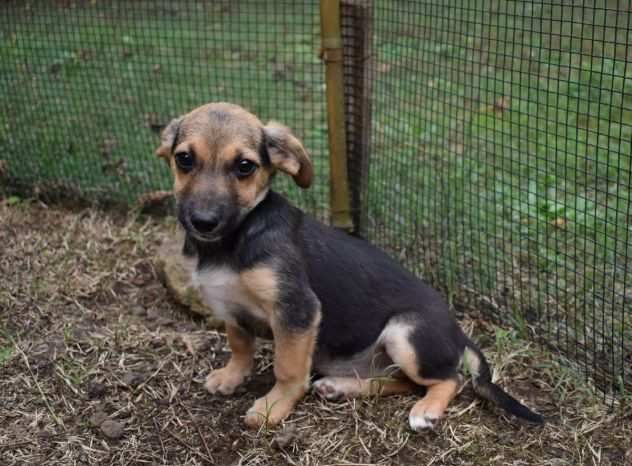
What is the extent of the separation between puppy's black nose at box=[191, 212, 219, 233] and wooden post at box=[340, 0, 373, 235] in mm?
2220

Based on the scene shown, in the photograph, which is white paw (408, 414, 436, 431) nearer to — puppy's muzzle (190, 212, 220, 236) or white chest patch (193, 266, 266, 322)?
white chest patch (193, 266, 266, 322)

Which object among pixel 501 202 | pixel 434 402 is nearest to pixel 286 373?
pixel 434 402

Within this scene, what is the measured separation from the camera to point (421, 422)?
12.3 feet

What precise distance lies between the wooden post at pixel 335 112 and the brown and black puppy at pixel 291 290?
117 cm

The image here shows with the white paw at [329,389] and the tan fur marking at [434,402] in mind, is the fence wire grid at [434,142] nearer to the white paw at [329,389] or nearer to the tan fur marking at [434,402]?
the tan fur marking at [434,402]

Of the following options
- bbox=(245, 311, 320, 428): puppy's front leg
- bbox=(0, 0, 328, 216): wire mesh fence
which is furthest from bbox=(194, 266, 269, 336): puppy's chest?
bbox=(0, 0, 328, 216): wire mesh fence

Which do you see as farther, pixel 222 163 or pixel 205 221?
pixel 222 163

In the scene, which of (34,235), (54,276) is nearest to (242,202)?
(54,276)

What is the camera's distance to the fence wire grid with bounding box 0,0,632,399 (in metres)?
4.47

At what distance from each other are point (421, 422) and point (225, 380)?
1189mm

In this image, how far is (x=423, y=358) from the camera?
384 cm

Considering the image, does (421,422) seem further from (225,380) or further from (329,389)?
(225,380)

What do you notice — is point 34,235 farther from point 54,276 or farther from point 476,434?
point 476,434

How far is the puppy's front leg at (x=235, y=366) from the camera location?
4172 millimetres
